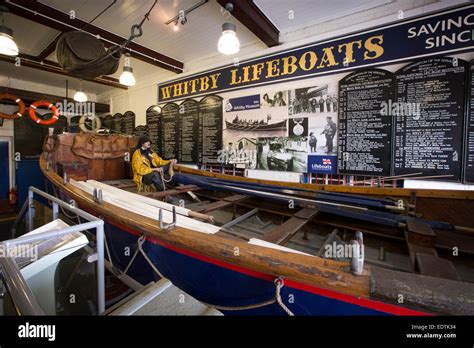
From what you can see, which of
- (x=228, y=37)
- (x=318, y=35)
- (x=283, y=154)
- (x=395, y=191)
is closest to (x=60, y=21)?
(x=228, y=37)

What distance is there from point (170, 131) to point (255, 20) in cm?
343

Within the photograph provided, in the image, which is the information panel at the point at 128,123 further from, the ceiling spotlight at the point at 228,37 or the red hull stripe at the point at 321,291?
the red hull stripe at the point at 321,291

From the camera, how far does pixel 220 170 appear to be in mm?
4898

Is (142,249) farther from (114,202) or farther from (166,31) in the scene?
(166,31)

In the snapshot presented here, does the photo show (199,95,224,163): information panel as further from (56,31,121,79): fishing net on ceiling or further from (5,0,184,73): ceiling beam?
(56,31,121,79): fishing net on ceiling

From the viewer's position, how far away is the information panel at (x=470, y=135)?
2.47m

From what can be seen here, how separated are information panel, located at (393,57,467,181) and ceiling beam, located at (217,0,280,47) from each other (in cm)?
209

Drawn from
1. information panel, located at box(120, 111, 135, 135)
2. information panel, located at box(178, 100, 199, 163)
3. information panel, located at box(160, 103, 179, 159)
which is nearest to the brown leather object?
information panel, located at box(160, 103, 179, 159)

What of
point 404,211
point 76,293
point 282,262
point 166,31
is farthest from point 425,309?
point 166,31

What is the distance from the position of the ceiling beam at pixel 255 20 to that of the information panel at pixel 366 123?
1.52 m

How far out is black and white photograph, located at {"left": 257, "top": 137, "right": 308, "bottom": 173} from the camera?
12.2 ft

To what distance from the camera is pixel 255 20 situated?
11.0 feet

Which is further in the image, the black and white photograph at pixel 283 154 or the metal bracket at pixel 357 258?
the black and white photograph at pixel 283 154

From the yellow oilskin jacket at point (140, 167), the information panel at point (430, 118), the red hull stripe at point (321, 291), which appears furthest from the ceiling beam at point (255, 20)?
the red hull stripe at point (321, 291)
